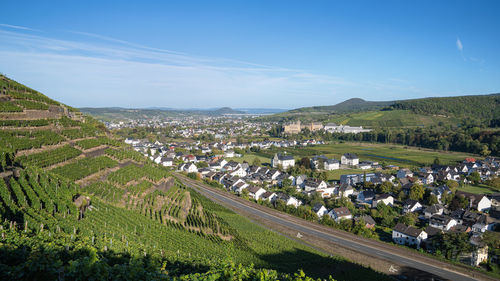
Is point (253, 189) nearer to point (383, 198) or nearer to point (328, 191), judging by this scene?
point (328, 191)

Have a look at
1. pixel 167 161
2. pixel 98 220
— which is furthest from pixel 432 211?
pixel 167 161

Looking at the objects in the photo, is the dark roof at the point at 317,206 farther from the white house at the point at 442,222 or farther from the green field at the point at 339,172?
the green field at the point at 339,172

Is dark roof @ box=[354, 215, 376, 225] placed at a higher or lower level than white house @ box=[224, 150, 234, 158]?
lower

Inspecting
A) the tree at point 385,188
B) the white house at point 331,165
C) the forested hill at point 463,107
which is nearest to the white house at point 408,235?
the tree at point 385,188

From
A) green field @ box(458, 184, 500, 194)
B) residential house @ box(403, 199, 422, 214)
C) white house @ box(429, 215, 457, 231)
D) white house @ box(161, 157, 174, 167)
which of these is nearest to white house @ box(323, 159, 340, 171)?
green field @ box(458, 184, 500, 194)

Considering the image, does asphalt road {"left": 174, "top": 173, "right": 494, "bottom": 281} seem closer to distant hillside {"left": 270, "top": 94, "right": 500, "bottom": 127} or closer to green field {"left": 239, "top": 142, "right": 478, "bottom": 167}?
green field {"left": 239, "top": 142, "right": 478, "bottom": 167}
